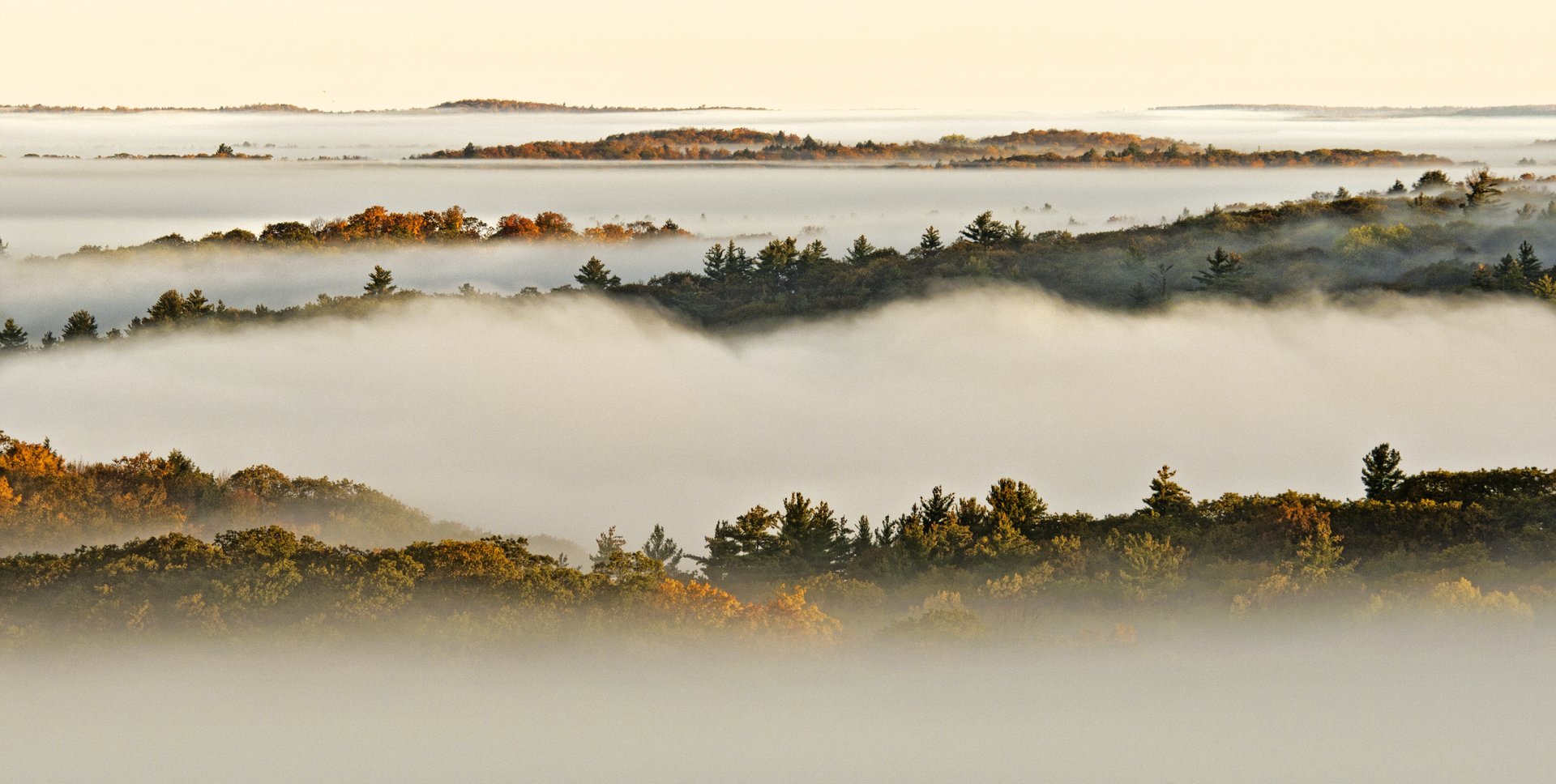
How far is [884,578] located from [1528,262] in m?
132

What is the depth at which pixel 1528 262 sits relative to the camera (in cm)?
18500

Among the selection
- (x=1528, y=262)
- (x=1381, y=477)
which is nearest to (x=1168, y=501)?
(x=1381, y=477)

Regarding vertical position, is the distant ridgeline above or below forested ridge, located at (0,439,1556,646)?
below

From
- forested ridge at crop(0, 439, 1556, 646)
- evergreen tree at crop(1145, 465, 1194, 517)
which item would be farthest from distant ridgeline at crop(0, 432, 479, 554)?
evergreen tree at crop(1145, 465, 1194, 517)

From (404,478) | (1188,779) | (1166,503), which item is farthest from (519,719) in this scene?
(404,478)

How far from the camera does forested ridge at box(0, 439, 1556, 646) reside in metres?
72.3

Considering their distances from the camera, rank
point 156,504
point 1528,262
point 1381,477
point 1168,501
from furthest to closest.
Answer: point 1528,262 < point 156,504 < point 1381,477 < point 1168,501

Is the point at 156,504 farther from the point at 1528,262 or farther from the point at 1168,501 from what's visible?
the point at 1528,262

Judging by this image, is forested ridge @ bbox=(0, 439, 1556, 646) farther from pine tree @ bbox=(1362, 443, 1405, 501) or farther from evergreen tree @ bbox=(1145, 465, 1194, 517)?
pine tree @ bbox=(1362, 443, 1405, 501)

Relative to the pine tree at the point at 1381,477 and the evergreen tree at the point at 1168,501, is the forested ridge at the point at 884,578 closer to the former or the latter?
the evergreen tree at the point at 1168,501

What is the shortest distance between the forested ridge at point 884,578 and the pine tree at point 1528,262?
10540 cm

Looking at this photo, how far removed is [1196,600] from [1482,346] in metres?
140

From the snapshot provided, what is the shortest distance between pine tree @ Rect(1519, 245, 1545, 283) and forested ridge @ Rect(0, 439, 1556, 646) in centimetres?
10540

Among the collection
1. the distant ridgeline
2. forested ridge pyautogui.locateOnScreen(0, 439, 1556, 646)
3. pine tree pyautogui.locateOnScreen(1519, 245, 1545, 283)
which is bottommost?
the distant ridgeline
